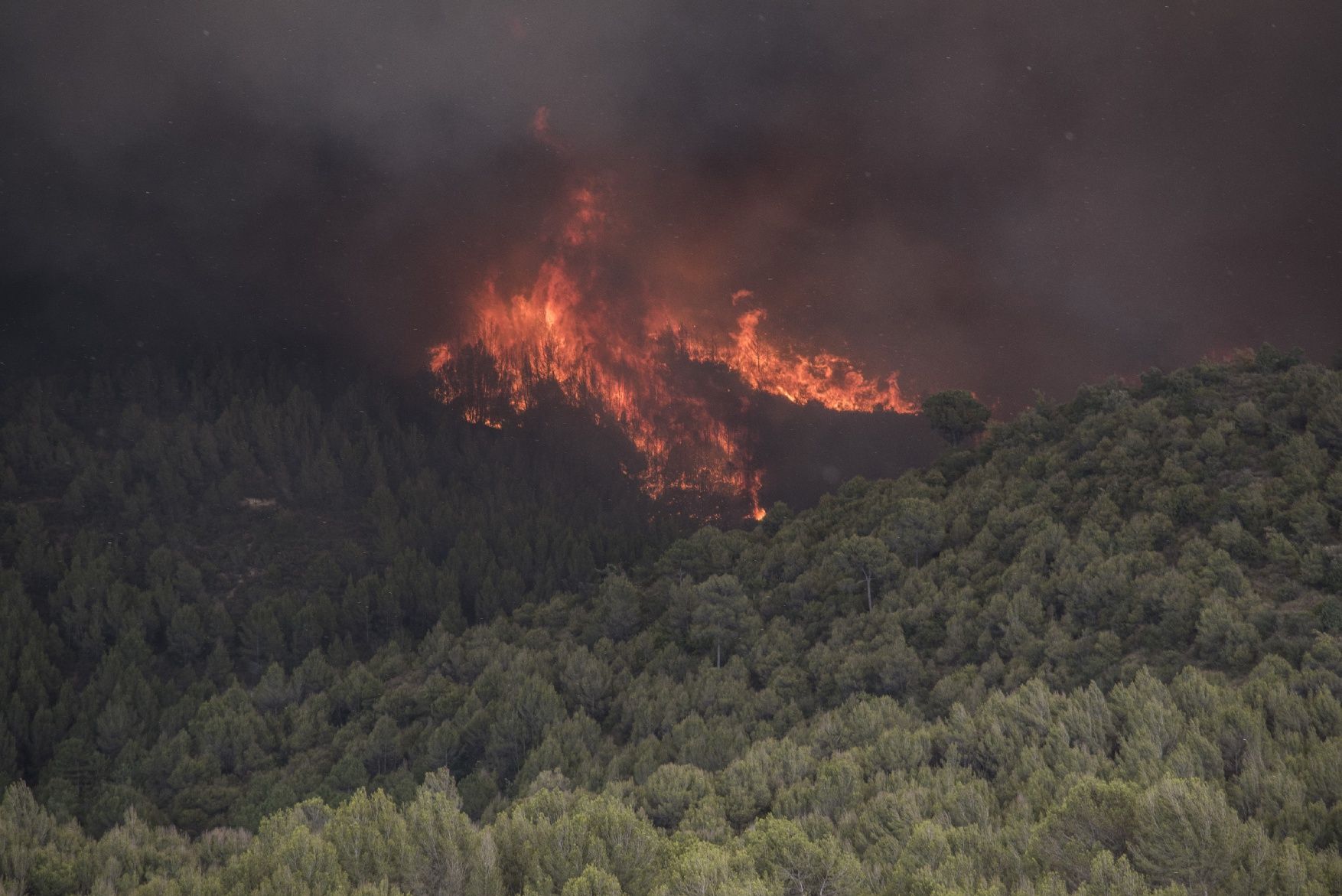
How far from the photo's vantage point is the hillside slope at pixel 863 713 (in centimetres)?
2923

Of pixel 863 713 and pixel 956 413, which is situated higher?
pixel 956 413

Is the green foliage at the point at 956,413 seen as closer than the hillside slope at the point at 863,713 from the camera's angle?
No

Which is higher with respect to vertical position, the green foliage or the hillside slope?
the green foliage

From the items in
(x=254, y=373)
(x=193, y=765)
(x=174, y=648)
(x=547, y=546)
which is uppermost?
(x=254, y=373)

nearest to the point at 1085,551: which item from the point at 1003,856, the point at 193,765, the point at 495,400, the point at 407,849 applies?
the point at 1003,856

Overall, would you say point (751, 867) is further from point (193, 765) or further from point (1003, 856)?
point (193, 765)

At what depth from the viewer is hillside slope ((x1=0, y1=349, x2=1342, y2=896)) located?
95.9 ft

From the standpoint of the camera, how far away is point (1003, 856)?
92.6ft

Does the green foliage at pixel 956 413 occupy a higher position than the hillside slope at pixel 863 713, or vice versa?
the green foliage at pixel 956 413

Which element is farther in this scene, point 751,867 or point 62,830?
point 62,830

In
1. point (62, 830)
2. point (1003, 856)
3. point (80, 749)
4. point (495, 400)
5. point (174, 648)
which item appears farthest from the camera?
point (495, 400)

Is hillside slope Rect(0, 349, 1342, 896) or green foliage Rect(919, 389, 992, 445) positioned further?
green foliage Rect(919, 389, 992, 445)

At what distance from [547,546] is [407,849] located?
79924 millimetres

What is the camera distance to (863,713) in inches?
1893
